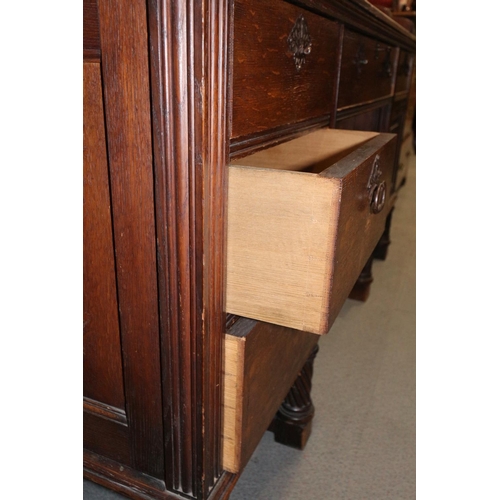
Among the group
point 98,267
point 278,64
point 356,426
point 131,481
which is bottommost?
point 356,426

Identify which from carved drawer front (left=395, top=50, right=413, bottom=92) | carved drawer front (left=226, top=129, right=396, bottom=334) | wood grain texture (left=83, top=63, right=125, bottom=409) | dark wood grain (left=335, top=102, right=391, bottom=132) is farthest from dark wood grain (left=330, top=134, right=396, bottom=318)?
carved drawer front (left=395, top=50, right=413, bottom=92)

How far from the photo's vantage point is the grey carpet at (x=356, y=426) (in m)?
0.86

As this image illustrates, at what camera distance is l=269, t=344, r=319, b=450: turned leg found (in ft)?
3.05

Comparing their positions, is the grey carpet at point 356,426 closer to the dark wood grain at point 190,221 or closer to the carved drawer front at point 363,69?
the dark wood grain at point 190,221

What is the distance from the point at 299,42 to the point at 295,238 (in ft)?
0.94

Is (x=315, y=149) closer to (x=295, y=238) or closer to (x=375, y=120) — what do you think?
(x=295, y=238)

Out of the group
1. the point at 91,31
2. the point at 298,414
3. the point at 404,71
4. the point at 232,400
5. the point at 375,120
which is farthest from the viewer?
the point at 404,71

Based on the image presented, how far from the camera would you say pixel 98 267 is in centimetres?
53

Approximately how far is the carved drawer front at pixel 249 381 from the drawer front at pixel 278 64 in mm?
212

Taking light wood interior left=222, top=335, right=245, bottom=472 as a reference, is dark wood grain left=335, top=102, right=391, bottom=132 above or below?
above

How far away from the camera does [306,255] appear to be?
17.8 inches

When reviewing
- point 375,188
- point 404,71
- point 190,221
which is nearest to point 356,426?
point 375,188

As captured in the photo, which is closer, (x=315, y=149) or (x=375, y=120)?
(x=315, y=149)

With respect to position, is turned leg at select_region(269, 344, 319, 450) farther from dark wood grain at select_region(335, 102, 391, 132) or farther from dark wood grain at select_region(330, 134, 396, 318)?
dark wood grain at select_region(335, 102, 391, 132)
